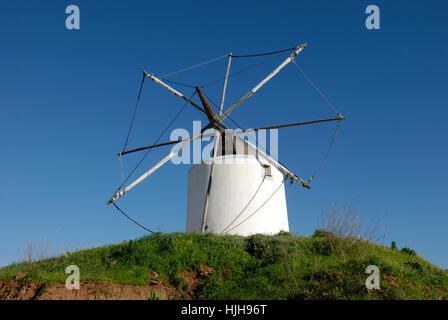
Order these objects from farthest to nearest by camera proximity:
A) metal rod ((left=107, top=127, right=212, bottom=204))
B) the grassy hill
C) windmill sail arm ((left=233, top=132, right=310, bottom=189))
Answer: windmill sail arm ((left=233, top=132, right=310, bottom=189)) → metal rod ((left=107, top=127, right=212, bottom=204)) → the grassy hill

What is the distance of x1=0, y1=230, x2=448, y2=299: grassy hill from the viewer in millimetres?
10281

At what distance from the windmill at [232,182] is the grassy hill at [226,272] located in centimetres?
225

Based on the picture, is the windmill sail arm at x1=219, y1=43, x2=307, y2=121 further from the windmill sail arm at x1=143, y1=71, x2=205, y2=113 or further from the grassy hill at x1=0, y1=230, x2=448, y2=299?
the grassy hill at x1=0, y1=230, x2=448, y2=299

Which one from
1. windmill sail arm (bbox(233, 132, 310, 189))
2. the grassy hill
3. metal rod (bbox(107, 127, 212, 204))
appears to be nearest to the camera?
the grassy hill

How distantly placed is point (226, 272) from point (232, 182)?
592 centimetres

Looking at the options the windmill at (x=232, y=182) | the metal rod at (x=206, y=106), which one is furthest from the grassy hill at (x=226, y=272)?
the metal rod at (x=206, y=106)

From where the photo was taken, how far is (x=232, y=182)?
17.7 m

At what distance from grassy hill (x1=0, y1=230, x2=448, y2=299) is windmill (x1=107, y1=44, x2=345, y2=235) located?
2.25 meters

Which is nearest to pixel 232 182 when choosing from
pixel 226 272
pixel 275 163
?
pixel 275 163

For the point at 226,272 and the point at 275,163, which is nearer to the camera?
the point at 226,272

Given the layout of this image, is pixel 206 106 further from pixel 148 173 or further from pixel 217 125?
pixel 148 173

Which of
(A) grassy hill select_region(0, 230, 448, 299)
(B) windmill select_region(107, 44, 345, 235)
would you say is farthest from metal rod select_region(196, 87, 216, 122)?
(A) grassy hill select_region(0, 230, 448, 299)
